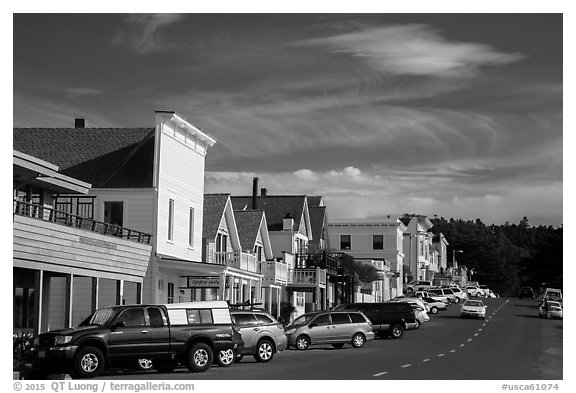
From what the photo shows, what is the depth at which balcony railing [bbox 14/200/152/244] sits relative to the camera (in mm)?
32469

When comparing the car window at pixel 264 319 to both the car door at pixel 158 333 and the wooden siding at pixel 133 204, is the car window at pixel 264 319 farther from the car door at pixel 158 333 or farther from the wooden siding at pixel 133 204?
the wooden siding at pixel 133 204

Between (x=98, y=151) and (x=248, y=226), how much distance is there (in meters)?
16.6

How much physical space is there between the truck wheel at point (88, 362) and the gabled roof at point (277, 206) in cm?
A: 4700

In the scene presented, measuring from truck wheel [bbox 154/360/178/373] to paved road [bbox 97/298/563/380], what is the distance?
279mm

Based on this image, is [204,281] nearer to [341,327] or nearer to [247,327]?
[341,327]

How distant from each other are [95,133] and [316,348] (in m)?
15.1

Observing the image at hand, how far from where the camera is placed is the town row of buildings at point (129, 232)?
3262 cm

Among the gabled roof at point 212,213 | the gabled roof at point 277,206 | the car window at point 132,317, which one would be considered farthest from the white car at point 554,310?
the car window at point 132,317

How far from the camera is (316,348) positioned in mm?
42719

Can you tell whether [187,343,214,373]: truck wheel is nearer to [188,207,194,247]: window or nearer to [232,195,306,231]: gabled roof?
[188,207,194,247]: window

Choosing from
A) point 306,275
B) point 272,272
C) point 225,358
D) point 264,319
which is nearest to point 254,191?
point 306,275

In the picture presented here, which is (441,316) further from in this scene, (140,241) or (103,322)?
(103,322)

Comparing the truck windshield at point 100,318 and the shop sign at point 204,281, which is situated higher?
the shop sign at point 204,281

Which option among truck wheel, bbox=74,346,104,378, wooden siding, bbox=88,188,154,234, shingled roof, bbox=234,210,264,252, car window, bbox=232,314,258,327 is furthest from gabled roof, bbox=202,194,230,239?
truck wheel, bbox=74,346,104,378
